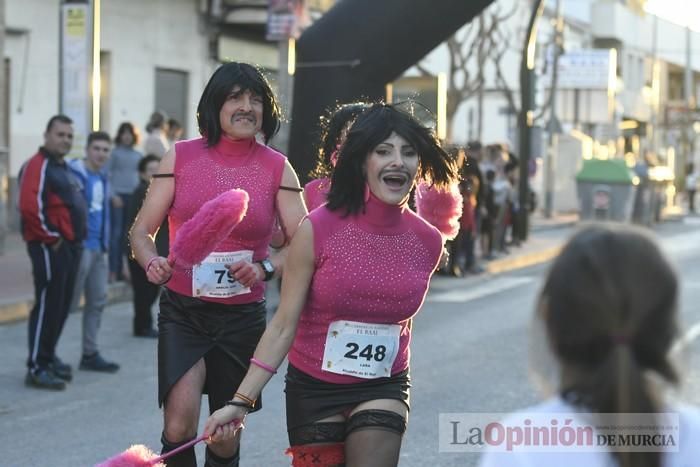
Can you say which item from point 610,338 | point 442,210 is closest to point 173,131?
point 442,210

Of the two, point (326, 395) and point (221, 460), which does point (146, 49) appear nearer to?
point (221, 460)

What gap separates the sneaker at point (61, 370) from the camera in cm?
957

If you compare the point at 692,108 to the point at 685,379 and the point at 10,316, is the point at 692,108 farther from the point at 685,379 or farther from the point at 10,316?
the point at 685,379

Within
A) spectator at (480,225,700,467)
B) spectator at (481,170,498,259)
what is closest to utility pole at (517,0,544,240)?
spectator at (481,170,498,259)

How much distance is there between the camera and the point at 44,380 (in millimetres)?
9383

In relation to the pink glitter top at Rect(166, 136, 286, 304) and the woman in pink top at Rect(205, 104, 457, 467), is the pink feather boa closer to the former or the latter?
the woman in pink top at Rect(205, 104, 457, 467)

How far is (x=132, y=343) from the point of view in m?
11.6

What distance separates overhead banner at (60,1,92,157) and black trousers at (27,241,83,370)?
16.0 ft

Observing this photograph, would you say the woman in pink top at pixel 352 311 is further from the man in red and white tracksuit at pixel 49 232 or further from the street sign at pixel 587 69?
the street sign at pixel 587 69

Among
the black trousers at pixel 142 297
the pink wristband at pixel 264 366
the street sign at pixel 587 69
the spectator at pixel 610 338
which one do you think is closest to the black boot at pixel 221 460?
the pink wristband at pixel 264 366

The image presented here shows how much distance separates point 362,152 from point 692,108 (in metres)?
59.4

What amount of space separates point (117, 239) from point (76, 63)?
2043 millimetres

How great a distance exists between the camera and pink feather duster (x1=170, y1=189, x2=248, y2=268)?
464 centimetres

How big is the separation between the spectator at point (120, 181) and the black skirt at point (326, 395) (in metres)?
10.8
